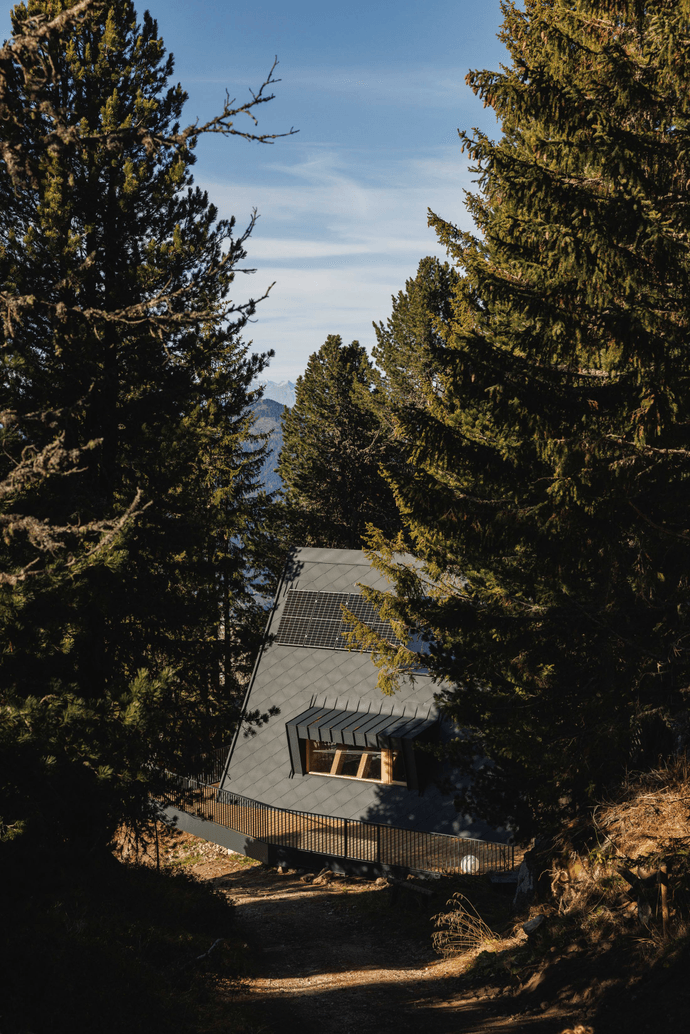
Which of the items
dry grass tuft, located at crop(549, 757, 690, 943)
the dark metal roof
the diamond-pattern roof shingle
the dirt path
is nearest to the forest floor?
the dirt path

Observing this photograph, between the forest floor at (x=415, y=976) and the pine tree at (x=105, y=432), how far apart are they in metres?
3.92

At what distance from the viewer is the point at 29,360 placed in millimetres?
12125

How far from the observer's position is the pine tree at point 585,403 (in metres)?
8.88

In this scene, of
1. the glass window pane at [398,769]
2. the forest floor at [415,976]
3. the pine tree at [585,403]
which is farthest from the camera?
the glass window pane at [398,769]

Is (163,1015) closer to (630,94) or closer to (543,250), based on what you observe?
(543,250)

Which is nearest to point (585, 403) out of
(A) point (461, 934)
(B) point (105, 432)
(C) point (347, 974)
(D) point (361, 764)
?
(B) point (105, 432)

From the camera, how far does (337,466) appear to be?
36688mm

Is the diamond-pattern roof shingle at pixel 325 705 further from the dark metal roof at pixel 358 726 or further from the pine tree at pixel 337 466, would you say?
the pine tree at pixel 337 466

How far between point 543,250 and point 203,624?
808 cm

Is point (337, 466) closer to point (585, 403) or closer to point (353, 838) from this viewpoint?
point (353, 838)

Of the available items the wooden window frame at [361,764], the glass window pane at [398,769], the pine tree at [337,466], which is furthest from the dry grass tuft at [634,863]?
the pine tree at [337,466]

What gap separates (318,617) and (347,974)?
11.6 meters

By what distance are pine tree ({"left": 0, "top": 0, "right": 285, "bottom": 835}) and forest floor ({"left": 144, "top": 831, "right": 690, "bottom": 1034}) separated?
3917 millimetres

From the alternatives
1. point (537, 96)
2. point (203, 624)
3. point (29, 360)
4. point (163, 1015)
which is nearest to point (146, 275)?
point (29, 360)
